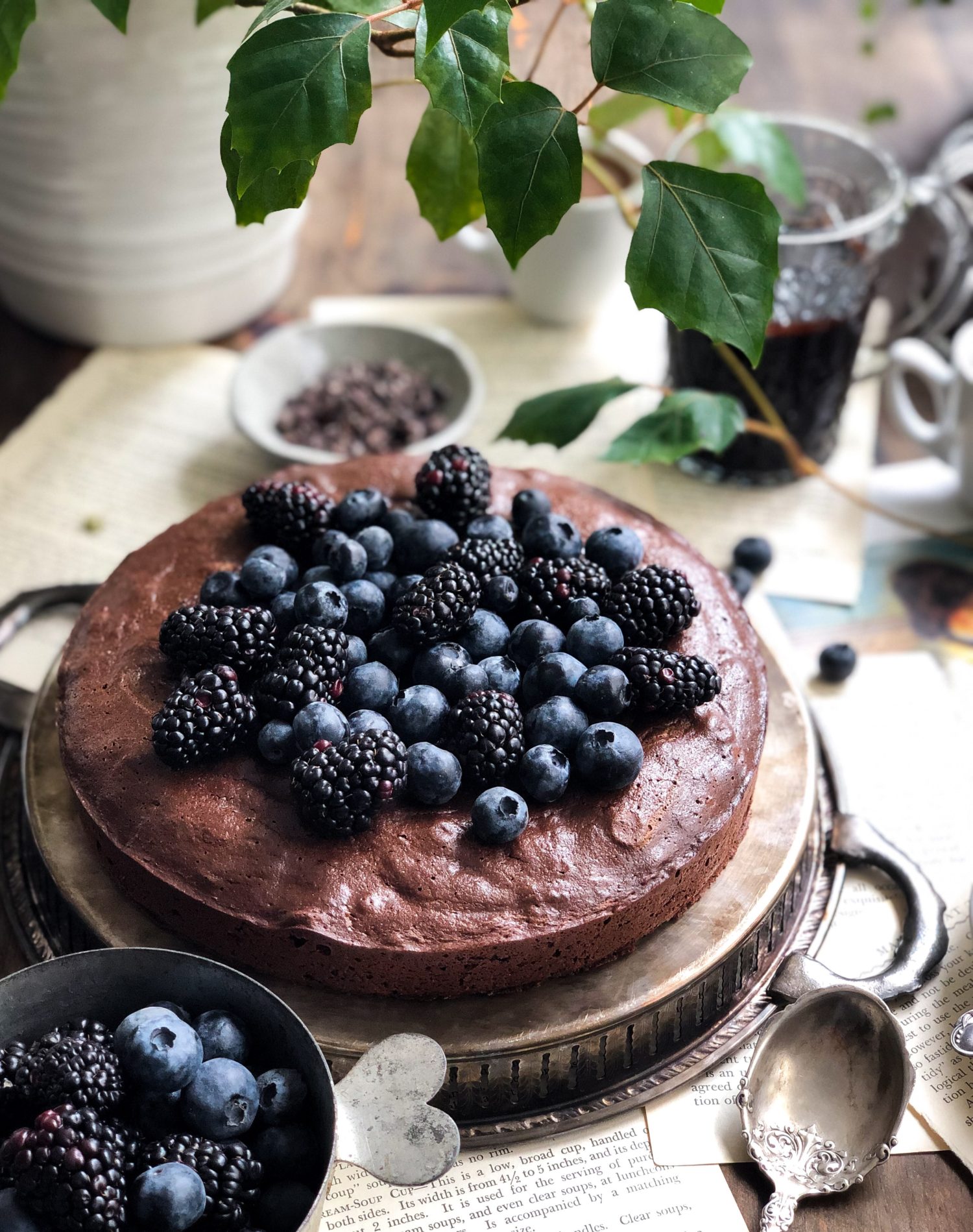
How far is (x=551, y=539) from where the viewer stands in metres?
1.29

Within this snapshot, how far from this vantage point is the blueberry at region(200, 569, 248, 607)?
49.3 inches

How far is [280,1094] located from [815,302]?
1.36 metres

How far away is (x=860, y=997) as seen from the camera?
44.1 inches

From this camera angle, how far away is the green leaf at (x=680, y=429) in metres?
1.57

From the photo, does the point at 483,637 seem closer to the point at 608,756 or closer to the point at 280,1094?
the point at 608,756

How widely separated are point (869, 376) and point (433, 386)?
2.31 ft

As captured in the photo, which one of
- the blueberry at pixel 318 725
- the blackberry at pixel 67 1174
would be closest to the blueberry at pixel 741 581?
the blueberry at pixel 318 725

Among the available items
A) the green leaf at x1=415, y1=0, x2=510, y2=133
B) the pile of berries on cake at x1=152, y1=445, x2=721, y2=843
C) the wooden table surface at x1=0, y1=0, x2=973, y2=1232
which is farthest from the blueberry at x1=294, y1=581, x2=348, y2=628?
the wooden table surface at x1=0, y1=0, x2=973, y2=1232

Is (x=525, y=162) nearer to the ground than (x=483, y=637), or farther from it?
farther from it

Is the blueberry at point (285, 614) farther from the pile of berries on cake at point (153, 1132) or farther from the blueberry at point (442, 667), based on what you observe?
the pile of berries on cake at point (153, 1132)

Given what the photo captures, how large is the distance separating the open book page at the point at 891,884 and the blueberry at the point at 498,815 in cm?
30

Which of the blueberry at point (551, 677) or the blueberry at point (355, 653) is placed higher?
the blueberry at point (551, 677)

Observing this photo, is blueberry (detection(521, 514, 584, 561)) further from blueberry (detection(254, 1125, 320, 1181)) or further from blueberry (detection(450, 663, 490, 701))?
blueberry (detection(254, 1125, 320, 1181))

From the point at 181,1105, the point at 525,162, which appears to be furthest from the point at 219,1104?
the point at 525,162
